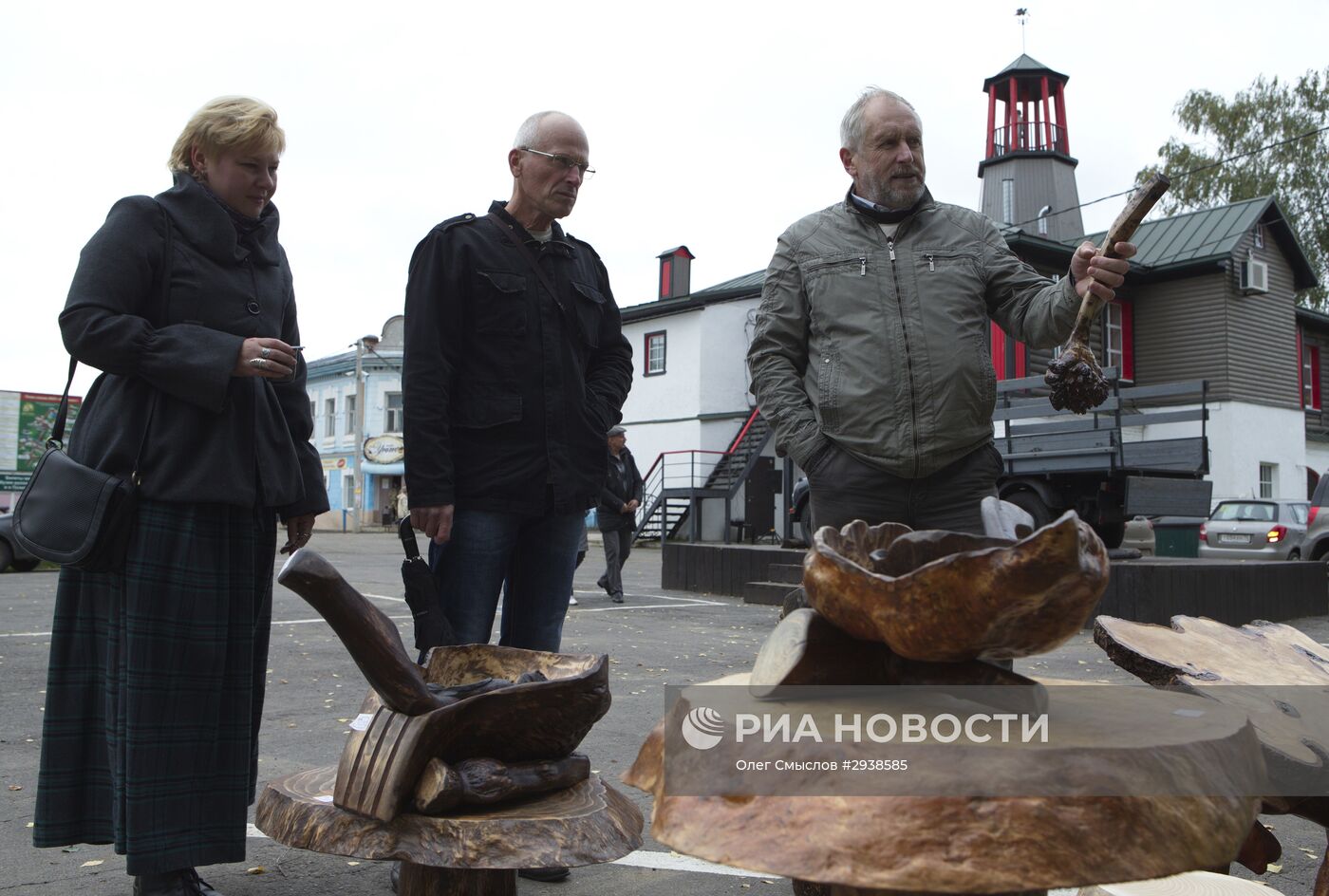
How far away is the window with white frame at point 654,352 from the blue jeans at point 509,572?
27.8 meters

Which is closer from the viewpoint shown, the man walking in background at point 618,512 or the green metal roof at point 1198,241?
the man walking in background at point 618,512

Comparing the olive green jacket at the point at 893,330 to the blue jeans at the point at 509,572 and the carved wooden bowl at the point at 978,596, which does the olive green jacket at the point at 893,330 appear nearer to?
the blue jeans at the point at 509,572

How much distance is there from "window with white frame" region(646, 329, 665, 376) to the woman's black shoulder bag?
2842 centimetres

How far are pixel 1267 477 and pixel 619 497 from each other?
20.2 m

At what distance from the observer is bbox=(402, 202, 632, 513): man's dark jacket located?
2.87m

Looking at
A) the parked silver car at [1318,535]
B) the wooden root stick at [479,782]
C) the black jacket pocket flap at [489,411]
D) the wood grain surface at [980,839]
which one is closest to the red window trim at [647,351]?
the parked silver car at [1318,535]

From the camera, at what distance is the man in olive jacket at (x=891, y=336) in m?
2.58

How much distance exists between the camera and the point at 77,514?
244cm

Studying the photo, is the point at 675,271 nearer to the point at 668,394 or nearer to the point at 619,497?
the point at 668,394

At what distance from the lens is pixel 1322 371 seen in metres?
30.2

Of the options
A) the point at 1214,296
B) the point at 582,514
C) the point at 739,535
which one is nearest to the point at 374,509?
the point at 739,535

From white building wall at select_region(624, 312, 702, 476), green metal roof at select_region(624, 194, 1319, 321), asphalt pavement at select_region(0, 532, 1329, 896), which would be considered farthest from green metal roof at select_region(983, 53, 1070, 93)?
asphalt pavement at select_region(0, 532, 1329, 896)

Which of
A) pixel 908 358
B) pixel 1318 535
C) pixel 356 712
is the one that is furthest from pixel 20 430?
pixel 908 358

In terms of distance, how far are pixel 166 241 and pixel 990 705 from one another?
224cm
